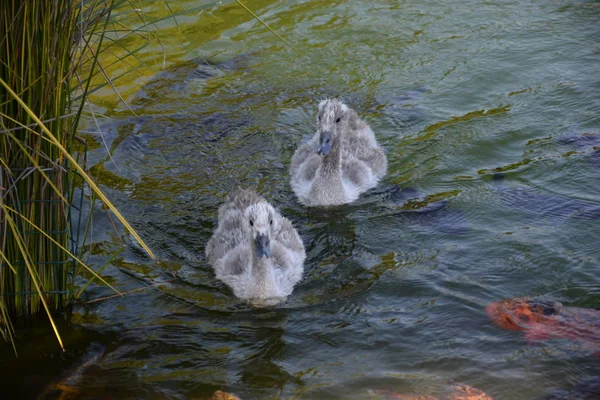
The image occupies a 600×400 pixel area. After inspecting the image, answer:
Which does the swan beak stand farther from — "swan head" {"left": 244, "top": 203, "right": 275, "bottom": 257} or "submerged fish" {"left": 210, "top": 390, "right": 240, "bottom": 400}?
"submerged fish" {"left": 210, "top": 390, "right": 240, "bottom": 400}

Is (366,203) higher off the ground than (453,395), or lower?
higher

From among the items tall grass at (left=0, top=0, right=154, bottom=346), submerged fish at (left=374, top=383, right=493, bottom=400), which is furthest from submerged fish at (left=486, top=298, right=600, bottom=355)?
tall grass at (left=0, top=0, right=154, bottom=346)

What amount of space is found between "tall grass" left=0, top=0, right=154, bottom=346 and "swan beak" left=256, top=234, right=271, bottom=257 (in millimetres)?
1476

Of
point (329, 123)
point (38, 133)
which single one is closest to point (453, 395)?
point (38, 133)

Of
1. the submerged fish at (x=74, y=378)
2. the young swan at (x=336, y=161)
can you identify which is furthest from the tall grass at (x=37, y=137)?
the young swan at (x=336, y=161)

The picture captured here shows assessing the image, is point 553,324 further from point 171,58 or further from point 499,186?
point 171,58

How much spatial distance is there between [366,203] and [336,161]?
1.78 feet

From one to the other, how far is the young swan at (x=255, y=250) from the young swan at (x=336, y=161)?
738mm

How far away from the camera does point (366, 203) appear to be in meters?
8.06

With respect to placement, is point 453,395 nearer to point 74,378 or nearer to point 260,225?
point 260,225

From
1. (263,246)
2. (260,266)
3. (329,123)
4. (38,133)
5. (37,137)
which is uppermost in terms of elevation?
(38,133)

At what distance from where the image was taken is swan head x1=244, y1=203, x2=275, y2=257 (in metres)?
6.34

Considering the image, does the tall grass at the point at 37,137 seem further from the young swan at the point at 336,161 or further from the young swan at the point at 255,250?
the young swan at the point at 336,161

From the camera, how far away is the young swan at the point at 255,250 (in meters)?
6.49
